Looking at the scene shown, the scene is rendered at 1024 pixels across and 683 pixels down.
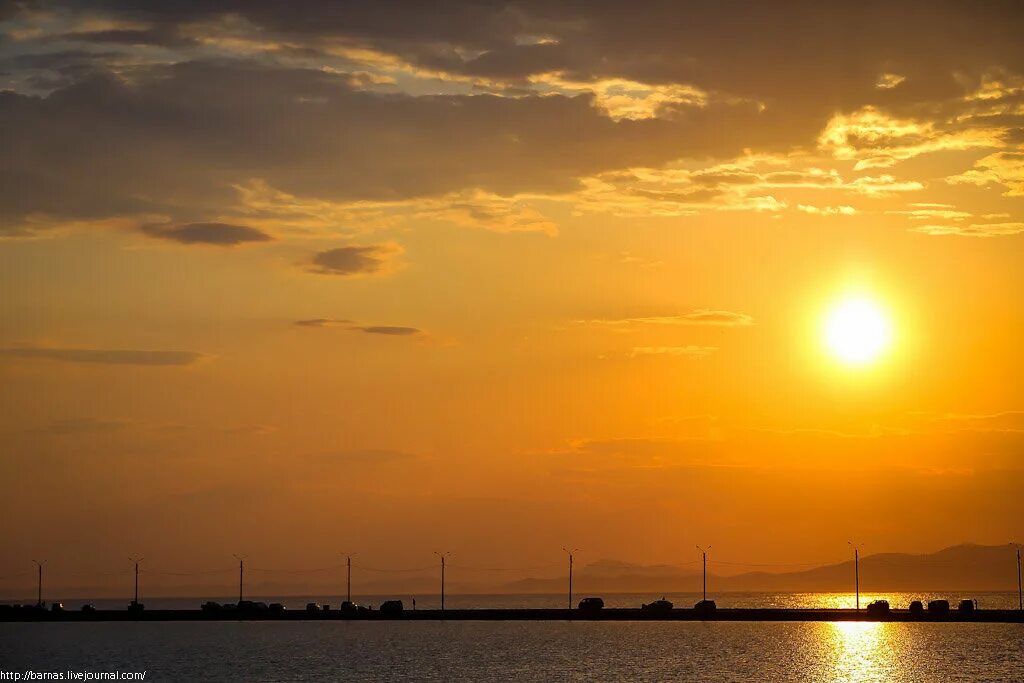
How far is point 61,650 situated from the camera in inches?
7746

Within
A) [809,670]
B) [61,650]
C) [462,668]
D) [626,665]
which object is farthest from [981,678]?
[61,650]

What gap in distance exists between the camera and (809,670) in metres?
161

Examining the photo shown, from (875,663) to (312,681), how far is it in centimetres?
7090

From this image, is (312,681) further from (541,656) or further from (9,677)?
(541,656)

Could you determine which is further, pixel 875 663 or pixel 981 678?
pixel 875 663

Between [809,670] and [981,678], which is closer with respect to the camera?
[981,678]

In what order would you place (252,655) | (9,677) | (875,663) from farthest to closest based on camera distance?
(252,655)
(875,663)
(9,677)

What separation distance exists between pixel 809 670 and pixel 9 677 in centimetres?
8630

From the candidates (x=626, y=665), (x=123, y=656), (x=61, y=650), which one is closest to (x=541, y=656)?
(x=626, y=665)

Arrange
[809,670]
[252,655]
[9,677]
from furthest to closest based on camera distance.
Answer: [252,655] → [809,670] → [9,677]

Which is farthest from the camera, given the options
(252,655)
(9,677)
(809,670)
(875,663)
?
(252,655)

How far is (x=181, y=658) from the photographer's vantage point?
7136 inches

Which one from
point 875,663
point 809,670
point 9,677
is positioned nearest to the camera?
point 9,677

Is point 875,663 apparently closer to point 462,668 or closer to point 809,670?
point 809,670
